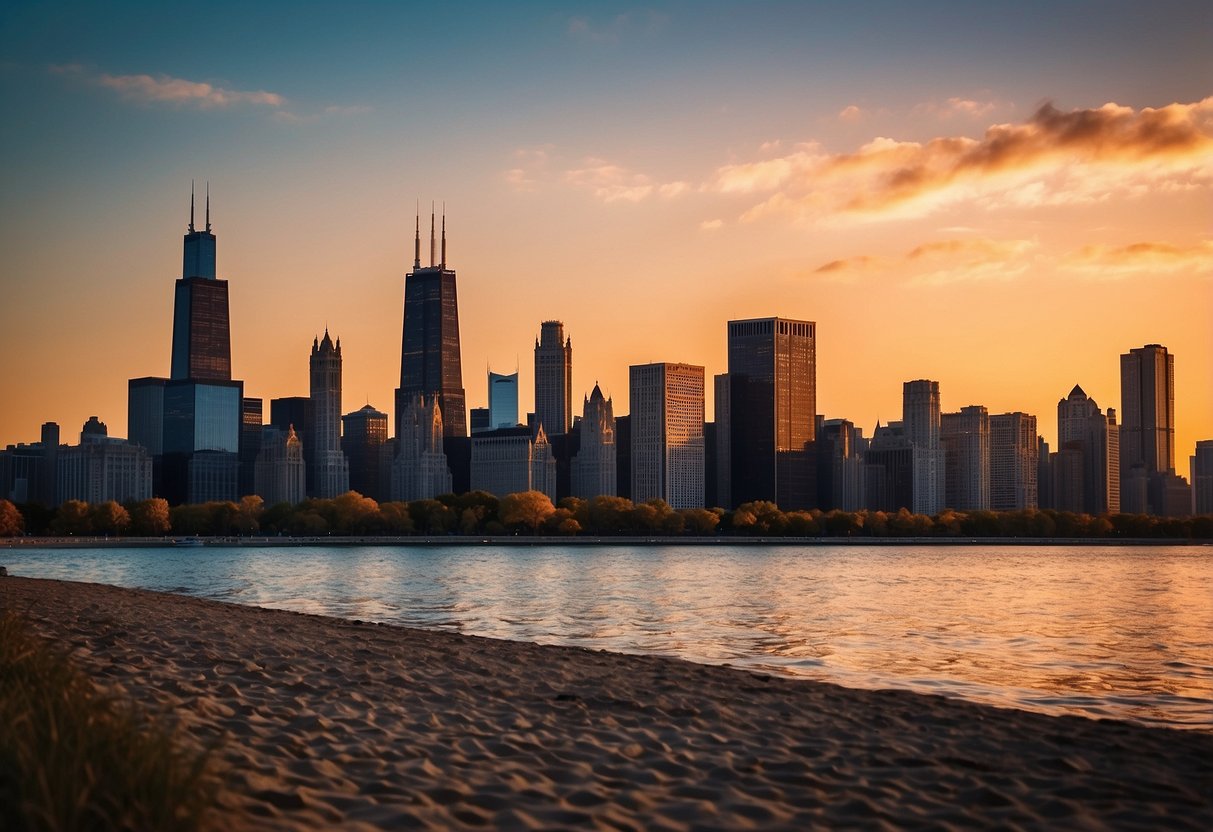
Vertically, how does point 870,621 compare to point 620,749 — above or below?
below

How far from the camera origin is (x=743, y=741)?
19.0 meters

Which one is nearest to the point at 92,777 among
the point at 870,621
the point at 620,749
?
the point at 620,749

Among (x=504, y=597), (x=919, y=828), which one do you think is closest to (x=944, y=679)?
(x=919, y=828)

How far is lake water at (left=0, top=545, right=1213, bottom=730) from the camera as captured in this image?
33.8 metres

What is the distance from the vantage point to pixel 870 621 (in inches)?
2276

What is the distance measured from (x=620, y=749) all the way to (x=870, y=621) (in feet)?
137

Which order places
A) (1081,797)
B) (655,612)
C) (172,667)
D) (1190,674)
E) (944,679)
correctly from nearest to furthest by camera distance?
(1081,797), (172,667), (944,679), (1190,674), (655,612)

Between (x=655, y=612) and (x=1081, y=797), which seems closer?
(x=1081, y=797)

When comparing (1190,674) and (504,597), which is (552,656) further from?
(504,597)

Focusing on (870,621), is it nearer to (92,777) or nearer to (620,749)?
(620,749)

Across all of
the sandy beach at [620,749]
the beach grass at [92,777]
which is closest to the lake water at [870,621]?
the sandy beach at [620,749]

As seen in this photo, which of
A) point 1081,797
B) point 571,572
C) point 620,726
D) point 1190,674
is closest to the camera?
point 1081,797

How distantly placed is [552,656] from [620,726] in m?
11.8

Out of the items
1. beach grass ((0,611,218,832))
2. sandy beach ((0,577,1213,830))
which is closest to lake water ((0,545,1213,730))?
sandy beach ((0,577,1213,830))
